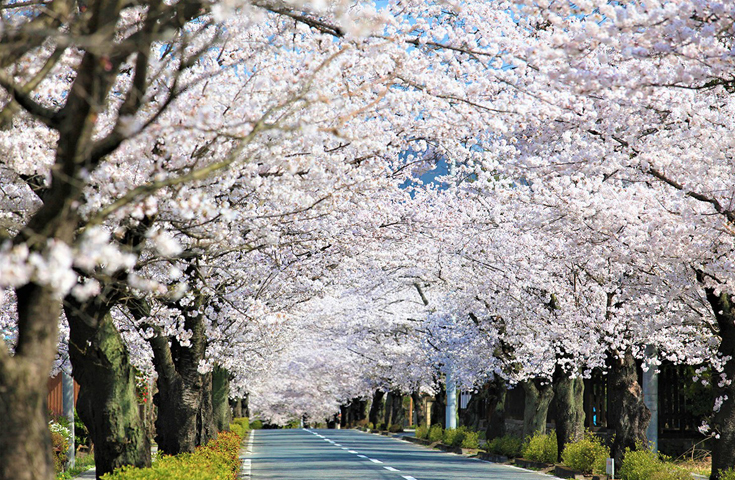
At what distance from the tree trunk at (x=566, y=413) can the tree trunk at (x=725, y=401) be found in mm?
9260

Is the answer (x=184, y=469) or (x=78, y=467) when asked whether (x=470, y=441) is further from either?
(x=184, y=469)

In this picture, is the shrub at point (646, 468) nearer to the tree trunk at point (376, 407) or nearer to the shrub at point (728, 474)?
the shrub at point (728, 474)

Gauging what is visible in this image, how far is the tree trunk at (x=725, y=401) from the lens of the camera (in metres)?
14.0

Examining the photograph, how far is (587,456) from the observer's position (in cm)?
2092

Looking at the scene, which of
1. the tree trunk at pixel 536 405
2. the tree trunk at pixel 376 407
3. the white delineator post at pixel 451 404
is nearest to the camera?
the tree trunk at pixel 536 405

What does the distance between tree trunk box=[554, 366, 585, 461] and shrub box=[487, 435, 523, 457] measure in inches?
165

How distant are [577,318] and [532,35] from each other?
359 inches

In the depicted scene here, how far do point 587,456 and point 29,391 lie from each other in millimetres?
18244

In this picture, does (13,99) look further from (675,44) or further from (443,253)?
(443,253)

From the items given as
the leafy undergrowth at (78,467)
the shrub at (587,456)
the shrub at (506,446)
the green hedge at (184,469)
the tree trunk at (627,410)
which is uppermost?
the tree trunk at (627,410)

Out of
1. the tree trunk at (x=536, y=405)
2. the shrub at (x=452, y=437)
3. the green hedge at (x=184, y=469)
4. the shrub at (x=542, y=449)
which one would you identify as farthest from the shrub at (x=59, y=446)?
the shrub at (x=452, y=437)

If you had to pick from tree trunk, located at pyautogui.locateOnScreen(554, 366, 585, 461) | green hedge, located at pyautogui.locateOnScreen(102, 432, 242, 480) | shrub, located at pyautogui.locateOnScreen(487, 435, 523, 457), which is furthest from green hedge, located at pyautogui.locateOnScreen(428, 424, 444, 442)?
green hedge, located at pyautogui.locateOnScreen(102, 432, 242, 480)

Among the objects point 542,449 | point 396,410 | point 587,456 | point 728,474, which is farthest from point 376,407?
point 728,474

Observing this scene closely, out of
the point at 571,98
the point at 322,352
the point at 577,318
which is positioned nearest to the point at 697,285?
the point at 571,98
